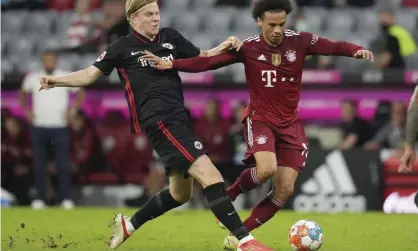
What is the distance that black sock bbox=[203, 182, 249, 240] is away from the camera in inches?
278

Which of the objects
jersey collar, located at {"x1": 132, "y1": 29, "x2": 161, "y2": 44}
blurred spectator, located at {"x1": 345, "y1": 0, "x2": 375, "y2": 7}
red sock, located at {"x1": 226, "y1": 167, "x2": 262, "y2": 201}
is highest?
jersey collar, located at {"x1": 132, "y1": 29, "x2": 161, "y2": 44}

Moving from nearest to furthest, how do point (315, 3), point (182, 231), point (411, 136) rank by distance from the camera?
point (411, 136), point (182, 231), point (315, 3)

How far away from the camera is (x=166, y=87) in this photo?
7.61 metres

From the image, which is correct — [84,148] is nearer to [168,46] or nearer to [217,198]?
[168,46]

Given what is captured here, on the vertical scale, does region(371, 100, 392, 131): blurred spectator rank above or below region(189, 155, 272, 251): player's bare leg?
below

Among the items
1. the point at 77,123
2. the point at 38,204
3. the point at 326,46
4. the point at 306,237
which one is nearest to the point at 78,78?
the point at 326,46

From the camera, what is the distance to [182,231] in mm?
9742

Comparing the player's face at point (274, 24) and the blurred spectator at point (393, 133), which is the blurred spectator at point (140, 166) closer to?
the blurred spectator at point (393, 133)

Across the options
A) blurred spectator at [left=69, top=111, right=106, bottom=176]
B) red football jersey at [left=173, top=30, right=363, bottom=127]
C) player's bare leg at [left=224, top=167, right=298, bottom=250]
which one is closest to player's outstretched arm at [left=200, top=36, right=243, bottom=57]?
red football jersey at [left=173, top=30, right=363, bottom=127]

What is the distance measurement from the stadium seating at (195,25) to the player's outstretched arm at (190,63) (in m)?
7.22

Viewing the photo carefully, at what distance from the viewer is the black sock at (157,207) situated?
25.6ft

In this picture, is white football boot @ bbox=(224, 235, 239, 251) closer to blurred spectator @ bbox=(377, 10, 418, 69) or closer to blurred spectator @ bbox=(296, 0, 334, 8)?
blurred spectator @ bbox=(377, 10, 418, 69)

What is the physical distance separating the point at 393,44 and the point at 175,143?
23.5 feet

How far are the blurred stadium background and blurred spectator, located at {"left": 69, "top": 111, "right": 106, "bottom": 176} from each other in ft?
0.05
